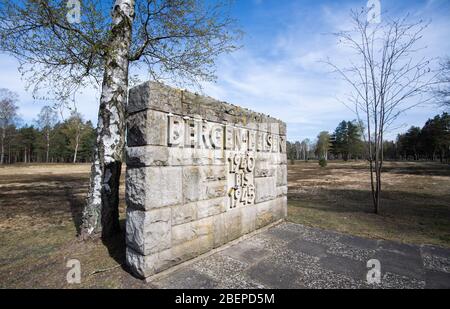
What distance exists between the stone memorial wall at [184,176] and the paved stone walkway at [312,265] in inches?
14.0

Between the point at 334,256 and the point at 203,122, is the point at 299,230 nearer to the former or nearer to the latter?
the point at 334,256

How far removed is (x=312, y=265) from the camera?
3.47 metres

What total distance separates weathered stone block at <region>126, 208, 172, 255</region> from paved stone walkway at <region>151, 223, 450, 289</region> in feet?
1.45

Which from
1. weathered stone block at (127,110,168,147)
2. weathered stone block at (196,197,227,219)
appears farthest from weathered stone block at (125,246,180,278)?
weathered stone block at (127,110,168,147)

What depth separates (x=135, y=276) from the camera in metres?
3.12

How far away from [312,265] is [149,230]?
242 cm

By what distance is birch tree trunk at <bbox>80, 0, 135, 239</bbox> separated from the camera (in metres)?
4.56

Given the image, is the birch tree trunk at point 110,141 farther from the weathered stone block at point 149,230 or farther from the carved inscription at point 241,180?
the carved inscription at point 241,180

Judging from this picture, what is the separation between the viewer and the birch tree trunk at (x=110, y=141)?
15.0 ft

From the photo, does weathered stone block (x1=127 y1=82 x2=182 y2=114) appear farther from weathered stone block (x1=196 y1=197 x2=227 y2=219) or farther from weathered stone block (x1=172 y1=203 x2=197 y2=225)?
weathered stone block (x1=196 y1=197 x2=227 y2=219)

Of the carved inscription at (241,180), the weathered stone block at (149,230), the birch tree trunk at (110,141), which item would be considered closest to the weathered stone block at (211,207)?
the carved inscription at (241,180)

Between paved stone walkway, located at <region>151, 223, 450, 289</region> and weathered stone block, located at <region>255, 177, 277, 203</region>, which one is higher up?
weathered stone block, located at <region>255, 177, 277, 203</region>

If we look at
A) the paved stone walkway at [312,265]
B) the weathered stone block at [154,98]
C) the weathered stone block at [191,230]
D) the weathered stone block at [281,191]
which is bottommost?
the paved stone walkway at [312,265]
